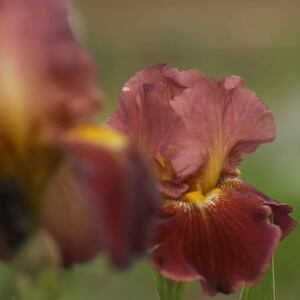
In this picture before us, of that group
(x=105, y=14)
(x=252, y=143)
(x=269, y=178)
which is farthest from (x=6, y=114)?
(x=105, y=14)

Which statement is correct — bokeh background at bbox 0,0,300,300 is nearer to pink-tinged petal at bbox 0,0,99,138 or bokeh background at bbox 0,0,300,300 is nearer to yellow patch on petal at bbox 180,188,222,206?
yellow patch on petal at bbox 180,188,222,206

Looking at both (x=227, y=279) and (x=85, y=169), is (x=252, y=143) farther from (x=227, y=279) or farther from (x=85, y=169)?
(x=85, y=169)

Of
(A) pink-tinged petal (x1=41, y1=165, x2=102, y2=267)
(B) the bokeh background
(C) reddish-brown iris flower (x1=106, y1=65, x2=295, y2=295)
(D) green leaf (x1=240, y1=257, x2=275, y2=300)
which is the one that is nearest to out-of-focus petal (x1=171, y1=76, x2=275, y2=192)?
(C) reddish-brown iris flower (x1=106, y1=65, x2=295, y2=295)

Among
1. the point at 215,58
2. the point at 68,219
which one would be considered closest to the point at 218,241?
the point at 68,219

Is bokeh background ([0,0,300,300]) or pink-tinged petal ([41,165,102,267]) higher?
pink-tinged petal ([41,165,102,267])

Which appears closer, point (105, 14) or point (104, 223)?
point (104, 223)

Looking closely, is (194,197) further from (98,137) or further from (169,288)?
(98,137)
